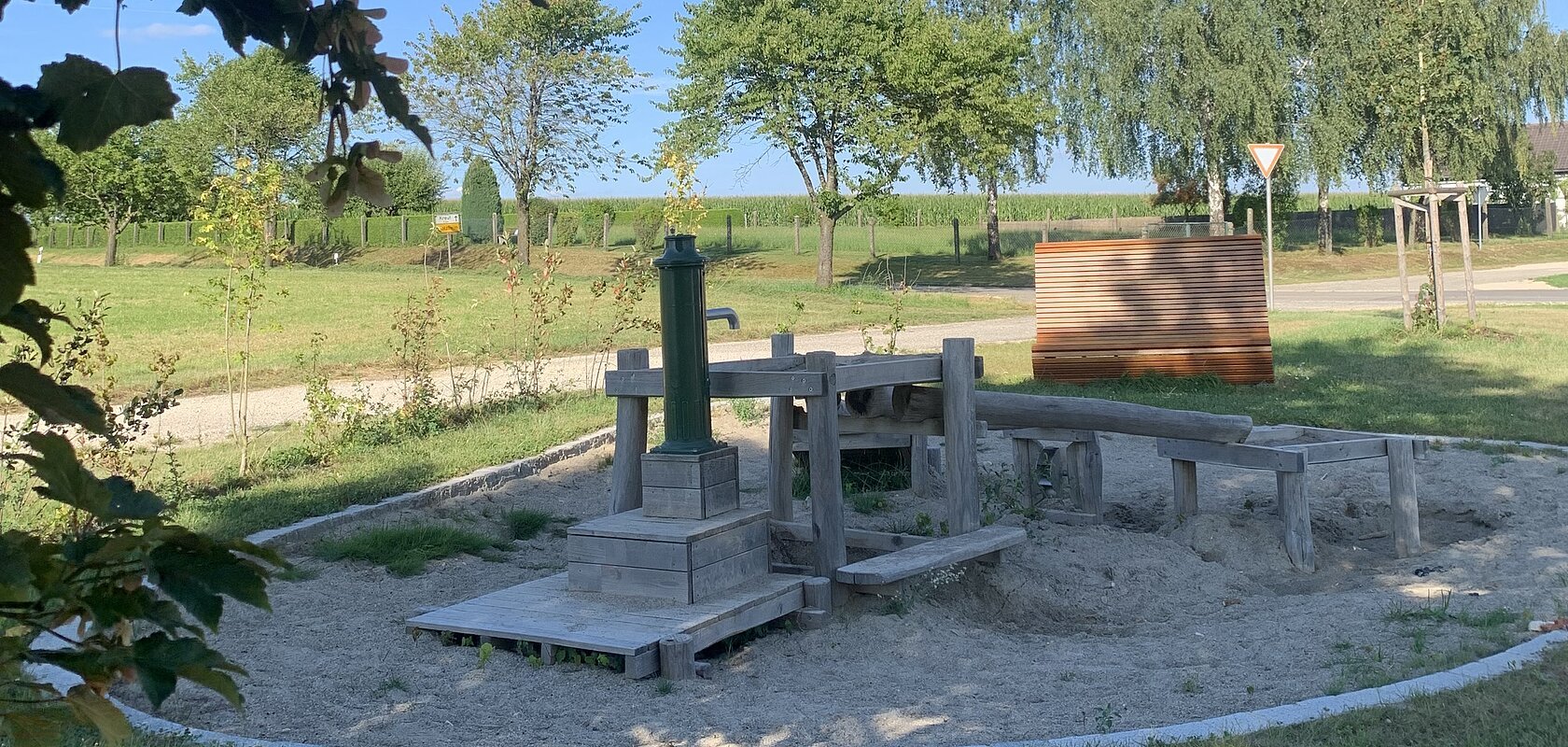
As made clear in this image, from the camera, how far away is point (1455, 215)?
169 feet

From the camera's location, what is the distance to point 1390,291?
28.4m

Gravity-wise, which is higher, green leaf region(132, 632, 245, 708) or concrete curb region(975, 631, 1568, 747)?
green leaf region(132, 632, 245, 708)

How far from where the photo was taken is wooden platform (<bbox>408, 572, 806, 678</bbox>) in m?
5.23

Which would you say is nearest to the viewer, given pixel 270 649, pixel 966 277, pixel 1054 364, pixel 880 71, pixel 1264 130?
pixel 270 649

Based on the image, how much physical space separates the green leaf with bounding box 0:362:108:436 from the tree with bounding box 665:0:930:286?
99.7 ft

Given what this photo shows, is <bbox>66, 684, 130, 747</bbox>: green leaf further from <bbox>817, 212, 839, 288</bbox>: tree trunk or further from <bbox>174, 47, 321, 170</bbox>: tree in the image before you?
<bbox>174, 47, 321, 170</bbox>: tree

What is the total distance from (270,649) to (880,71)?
2817 centimetres

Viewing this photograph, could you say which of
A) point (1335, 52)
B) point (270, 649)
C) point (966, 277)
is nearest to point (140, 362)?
point (270, 649)

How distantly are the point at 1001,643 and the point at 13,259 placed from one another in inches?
202

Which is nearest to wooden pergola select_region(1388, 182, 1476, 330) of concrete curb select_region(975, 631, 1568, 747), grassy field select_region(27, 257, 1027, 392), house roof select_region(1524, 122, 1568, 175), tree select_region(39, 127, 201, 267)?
grassy field select_region(27, 257, 1027, 392)

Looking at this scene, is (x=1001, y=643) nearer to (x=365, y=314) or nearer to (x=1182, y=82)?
(x=365, y=314)

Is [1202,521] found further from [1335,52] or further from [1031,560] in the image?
[1335,52]

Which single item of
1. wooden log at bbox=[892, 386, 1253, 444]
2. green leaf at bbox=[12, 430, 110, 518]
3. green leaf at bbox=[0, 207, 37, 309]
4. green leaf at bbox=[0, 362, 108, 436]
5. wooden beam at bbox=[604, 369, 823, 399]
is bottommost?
wooden log at bbox=[892, 386, 1253, 444]

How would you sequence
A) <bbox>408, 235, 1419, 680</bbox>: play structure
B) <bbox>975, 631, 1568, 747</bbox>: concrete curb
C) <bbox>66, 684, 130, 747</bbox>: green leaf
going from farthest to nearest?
<bbox>408, 235, 1419, 680</bbox>: play structure → <bbox>975, 631, 1568, 747</bbox>: concrete curb → <bbox>66, 684, 130, 747</bbox>: green leaf
